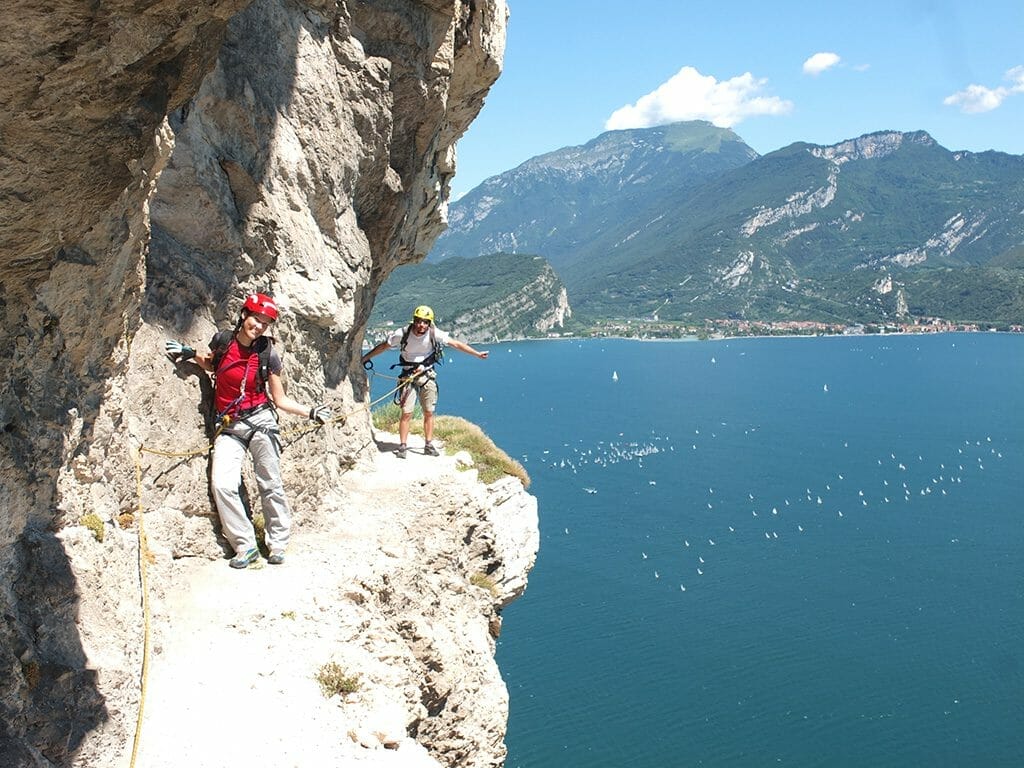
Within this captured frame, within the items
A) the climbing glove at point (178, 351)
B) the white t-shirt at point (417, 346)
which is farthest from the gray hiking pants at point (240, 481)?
the white t-shirt at point (417, 346)

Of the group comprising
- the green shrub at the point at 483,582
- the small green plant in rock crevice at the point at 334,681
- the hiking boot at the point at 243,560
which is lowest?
the green shrub at the point at 483,582

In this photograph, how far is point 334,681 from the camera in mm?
7457

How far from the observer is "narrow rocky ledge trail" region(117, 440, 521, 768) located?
6461mm

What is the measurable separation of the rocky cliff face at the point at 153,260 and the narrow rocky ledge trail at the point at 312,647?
1.04ft

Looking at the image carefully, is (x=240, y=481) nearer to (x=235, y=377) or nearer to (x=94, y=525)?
(x=235, y=377)

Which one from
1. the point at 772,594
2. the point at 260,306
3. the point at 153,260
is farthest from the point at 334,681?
the point at 772,594

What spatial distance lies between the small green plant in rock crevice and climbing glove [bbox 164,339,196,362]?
12.2 feet

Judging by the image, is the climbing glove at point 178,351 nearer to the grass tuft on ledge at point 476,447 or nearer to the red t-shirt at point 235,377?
the red t-shirt at point 235,377

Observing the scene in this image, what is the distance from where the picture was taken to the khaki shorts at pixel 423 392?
1447 cm

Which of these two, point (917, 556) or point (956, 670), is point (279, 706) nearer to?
point (956, 670)

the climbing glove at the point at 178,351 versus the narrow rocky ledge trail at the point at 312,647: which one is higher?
the climbing glove at the point at 178,351

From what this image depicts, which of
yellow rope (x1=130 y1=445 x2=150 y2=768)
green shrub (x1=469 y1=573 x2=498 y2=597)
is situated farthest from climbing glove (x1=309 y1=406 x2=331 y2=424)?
green shrub (x1=469 y1=573 x2=498 y2=597)

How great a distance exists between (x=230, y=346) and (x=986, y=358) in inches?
7889

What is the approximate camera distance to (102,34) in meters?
4.21
